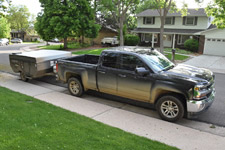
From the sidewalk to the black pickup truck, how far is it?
1.48 feet

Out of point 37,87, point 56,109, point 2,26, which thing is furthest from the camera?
point 2,26

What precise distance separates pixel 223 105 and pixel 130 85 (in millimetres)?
3321

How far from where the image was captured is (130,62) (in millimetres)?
6289

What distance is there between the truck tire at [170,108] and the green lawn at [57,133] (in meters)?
1.42

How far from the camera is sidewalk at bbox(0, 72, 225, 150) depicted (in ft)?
14.6

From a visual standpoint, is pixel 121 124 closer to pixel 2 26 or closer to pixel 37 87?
pixel 37 87

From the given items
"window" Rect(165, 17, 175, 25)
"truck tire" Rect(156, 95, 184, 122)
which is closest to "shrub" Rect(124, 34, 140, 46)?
"window" Rect(165, 17, 175, 25)

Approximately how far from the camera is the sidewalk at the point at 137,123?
175 inches

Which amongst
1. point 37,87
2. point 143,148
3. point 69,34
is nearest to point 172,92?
point 143,148

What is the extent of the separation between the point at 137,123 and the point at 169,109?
96 centimetres

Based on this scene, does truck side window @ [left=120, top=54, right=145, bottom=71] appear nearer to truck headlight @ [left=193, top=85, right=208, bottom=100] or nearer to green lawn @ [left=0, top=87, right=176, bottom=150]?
truck headlight @ [left=193, top=85, right=208, bottom=100]

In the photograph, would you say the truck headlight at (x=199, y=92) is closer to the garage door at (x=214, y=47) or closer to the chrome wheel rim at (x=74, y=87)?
the chrome wheel rim at (x=74, y=87)

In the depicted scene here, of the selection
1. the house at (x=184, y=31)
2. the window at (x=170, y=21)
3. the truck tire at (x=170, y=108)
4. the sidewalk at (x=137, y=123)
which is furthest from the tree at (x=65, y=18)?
the truck tire at (x=170, y=108)

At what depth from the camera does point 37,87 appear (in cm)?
873
